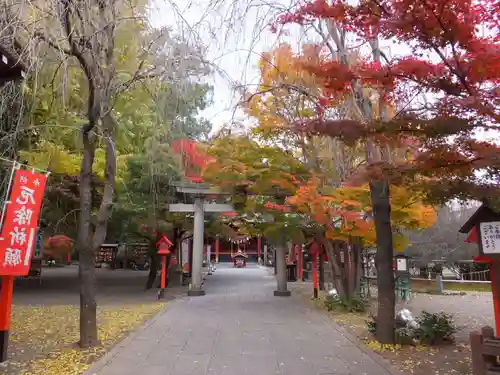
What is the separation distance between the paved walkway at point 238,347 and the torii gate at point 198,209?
12.0 feet

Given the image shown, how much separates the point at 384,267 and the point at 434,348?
153cm

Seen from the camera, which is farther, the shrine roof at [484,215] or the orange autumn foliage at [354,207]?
the orange autumn foliage at [354,207]

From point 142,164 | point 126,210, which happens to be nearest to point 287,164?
point 142,164

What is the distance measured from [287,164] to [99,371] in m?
7.28

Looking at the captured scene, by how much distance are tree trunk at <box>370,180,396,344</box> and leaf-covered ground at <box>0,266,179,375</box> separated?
4.71 metres

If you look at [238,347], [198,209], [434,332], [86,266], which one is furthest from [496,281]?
[198,209]

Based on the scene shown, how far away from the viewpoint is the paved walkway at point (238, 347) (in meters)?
5.64

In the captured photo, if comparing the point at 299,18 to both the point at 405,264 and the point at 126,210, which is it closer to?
the point at 126,210

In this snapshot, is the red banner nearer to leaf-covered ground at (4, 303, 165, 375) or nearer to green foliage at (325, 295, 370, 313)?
leaf-covered ground at (4, 303, 165, 375)

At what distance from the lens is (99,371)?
17.9ft

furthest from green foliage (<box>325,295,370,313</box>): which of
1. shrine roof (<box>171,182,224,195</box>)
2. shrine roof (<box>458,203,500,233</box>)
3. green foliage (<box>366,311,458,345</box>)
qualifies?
shrine roof (<box>171,182,224,195</box>)

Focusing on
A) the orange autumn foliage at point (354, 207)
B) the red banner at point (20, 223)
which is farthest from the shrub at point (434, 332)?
the red banner at point (20, 223)

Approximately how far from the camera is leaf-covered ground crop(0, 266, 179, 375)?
582 centimetres

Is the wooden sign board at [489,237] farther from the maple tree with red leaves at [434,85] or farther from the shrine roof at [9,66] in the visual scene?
the shrine roof at [9,66]
